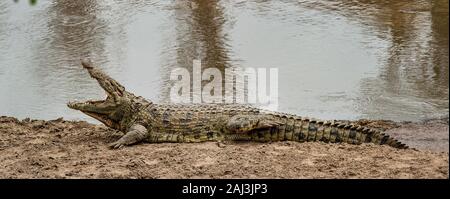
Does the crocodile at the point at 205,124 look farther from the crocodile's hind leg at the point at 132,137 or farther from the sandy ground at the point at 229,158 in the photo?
the sandy ground at the point at 229,158

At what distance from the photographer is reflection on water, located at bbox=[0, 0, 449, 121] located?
7.18 m

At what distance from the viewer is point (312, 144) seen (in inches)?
234

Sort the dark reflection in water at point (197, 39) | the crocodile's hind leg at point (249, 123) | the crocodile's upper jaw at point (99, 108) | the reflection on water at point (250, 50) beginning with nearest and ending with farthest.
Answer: the crocodile's hind leg at point (249, 123) → the crocodile's upper jaw at point (99, 108) → the reflection on water at point (250, 50) → the dark reflection in water at point (197, 39)

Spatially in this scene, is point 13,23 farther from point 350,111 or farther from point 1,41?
point 350,111

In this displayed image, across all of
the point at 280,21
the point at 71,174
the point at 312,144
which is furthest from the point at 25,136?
the point at 280,21

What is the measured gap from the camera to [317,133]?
6.09 meters

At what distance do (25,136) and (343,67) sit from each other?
3243 millimetres

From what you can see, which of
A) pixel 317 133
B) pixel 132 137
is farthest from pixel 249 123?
pixel 132 137

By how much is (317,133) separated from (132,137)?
1536 millimetres

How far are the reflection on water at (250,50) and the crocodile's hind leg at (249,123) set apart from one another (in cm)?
87

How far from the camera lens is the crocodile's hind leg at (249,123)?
244 inches

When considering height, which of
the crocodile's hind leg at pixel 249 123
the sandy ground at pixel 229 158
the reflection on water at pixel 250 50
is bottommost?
the sandy ground at pixel 229 158

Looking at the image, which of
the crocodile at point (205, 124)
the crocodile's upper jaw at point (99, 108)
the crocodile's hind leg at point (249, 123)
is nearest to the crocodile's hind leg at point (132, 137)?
the crocodile at point (205, 124)

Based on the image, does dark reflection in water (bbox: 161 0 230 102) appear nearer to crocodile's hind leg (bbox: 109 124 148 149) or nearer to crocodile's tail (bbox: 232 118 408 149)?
crocodile's hind leg (bbox: 109 124 148 149)
